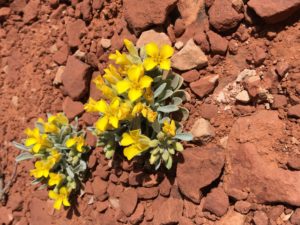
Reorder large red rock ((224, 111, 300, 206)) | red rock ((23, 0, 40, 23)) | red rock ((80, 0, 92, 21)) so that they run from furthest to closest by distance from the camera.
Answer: red rock ((23, 0, 40, 23)) → red rock ((80, 0, 92, 21)) → large red rock ((224, 111, 300, 206))

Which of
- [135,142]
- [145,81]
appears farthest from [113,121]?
[145,81]

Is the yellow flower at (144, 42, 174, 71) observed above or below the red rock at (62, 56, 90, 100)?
above

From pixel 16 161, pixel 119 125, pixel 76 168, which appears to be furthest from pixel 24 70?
pixel 119 125

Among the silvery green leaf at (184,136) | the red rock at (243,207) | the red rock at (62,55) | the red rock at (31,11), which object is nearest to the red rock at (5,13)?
the red rock at (31,11)

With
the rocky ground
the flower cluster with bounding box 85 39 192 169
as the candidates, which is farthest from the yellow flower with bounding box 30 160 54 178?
the flower cluster with bounding box 85 39 192 169

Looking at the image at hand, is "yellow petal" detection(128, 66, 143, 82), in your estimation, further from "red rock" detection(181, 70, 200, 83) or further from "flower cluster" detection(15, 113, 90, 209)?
"flower cluster" detection(15, 113, 90, 209)

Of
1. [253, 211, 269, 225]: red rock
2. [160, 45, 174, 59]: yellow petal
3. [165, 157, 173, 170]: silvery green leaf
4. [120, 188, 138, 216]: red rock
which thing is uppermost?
[160, 45, 174, 59]: yellow petal

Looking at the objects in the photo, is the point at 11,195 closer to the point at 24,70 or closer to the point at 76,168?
the point at 76,168
